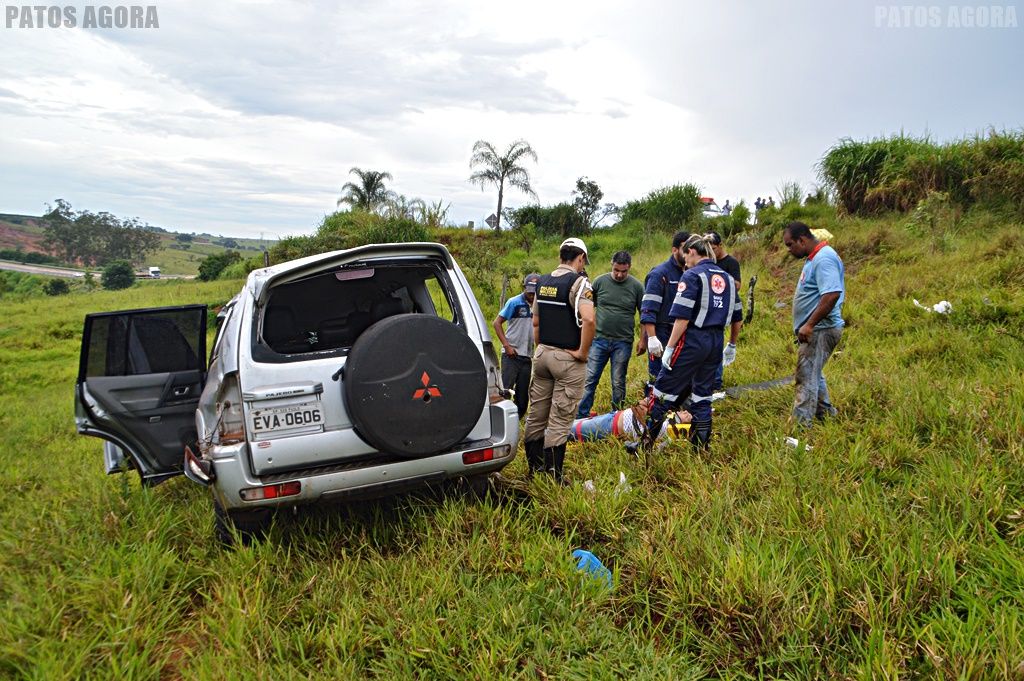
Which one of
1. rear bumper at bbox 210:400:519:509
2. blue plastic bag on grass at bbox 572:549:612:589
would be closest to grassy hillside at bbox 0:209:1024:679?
blue plastic bag on grass at bbox 572:549:612:589

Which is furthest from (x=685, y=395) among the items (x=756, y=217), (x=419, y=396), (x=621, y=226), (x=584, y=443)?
(x=621, y=226)

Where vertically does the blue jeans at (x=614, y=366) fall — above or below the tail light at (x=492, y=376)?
below

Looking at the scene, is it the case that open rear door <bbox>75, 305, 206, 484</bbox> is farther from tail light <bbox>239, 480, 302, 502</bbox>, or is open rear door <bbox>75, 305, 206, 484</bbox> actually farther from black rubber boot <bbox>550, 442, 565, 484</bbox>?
black rubber boot <bbox>550, 442, 565, 484</bbox>

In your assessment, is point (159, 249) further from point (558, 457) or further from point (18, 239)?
point (558, 457)

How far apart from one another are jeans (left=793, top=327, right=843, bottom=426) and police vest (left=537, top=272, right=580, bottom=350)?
1.86 m

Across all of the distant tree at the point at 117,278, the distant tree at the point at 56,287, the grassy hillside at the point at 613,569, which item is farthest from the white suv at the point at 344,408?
the distant tree at the point at 117,278

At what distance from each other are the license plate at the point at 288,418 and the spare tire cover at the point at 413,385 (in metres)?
0.18

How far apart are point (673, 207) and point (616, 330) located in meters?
14.9

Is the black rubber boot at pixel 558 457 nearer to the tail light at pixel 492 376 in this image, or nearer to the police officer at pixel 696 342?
the police officer at pixel 696 342

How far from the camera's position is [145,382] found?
4.10 metres

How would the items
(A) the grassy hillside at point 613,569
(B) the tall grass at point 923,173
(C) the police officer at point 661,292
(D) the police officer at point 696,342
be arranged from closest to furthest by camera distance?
(A) the grassy hillside at point 613,569 → (D) the police officer at point 696,342 → (C) the police officer at point 661,292 → (B) the tall grass at point 923,173

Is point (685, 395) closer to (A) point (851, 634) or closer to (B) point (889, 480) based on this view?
(B) point (889, 480)

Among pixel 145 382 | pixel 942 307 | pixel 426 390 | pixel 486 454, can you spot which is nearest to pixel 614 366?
pixel 486 454

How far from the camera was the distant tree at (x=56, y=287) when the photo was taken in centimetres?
4179
